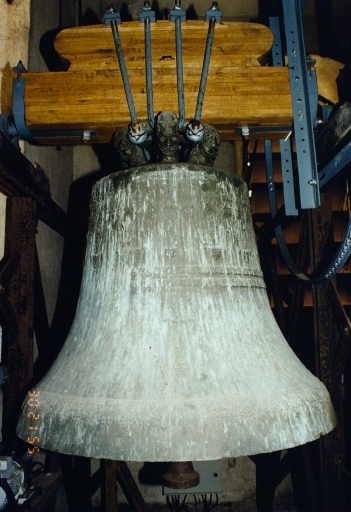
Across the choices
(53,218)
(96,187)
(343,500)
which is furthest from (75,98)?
(343,500)

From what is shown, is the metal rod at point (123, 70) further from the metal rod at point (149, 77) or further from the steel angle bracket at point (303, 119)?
the steel angle bracket at point (303, 119)

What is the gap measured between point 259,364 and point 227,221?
390 millimetres

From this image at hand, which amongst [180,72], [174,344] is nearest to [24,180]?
[180,72]

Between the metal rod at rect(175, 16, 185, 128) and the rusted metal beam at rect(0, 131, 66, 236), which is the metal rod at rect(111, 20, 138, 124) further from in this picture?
the rusted metal beam at rect(0, 131, 66, 236)

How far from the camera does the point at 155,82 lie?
1.38m

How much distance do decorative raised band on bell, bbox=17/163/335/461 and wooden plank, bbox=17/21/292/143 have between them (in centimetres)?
32

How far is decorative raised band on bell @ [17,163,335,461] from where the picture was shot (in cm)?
86

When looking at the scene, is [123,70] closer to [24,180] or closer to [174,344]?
[24,180]

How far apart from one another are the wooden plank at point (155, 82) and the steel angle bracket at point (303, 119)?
3cm

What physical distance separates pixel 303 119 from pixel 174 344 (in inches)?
34.7

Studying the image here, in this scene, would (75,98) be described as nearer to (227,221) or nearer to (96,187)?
(96,187)

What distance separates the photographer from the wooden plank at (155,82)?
4.51 feet

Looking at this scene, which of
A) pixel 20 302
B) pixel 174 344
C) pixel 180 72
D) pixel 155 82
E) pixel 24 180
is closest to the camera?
pixel 174 344

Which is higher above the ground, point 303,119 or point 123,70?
point 123,70
